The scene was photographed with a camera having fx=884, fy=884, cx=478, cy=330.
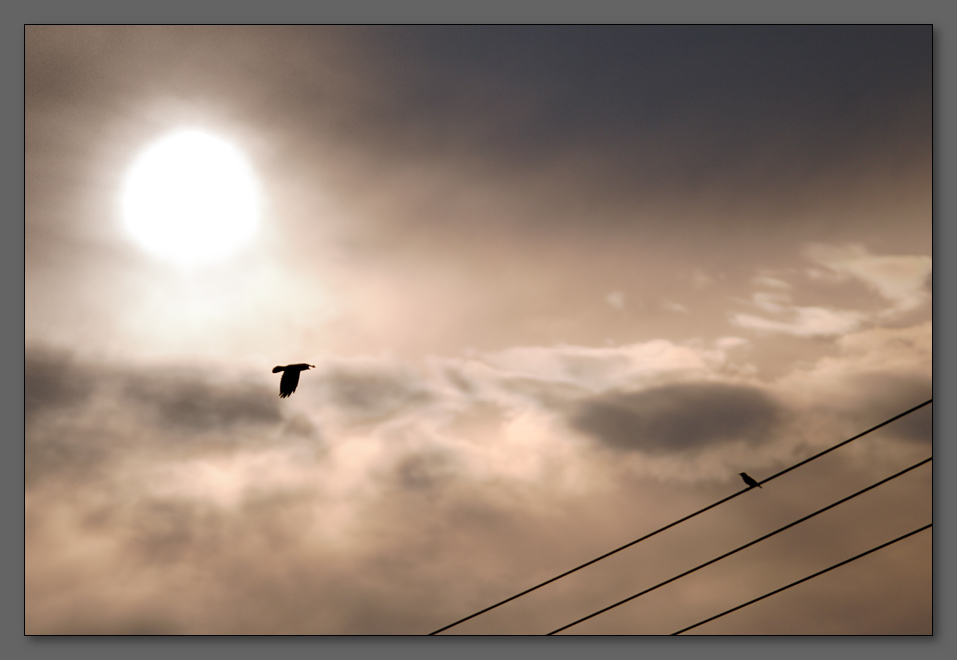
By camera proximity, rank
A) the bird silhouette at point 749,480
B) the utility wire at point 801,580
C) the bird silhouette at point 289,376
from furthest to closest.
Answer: the bird silhouette at point 289,376, the bird silhouette at point 749,480, the utility wire at point 801,580

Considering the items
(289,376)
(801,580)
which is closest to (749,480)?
(801,580)

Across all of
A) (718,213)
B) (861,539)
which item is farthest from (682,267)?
(861,539)

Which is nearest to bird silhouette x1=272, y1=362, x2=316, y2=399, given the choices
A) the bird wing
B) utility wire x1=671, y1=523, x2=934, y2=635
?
the bird wing

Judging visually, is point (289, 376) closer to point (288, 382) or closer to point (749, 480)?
point (288, 382)

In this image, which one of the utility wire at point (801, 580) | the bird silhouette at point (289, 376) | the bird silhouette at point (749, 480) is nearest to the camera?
the utility wire at point (801, 580)

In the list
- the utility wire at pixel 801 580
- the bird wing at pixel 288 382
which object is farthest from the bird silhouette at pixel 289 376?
the utility wire at pixel 801 580

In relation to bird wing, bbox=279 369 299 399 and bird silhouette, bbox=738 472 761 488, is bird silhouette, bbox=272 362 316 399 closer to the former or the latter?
bird wing, bbox=279 369 299 399

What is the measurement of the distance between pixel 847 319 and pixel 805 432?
84cm

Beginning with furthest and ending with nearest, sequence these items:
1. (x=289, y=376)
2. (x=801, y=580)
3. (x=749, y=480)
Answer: (x=289, y=376) < (x=749, y=480) < (x=801, y=580)

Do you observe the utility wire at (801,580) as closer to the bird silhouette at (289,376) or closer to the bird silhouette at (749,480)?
the bird silhouette at (749,480)

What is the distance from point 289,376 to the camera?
20.9 ft

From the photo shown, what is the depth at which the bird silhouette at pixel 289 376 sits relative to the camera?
6355 millimetres

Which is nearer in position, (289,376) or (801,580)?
(801,580)

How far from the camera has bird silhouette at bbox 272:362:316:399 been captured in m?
6.36
